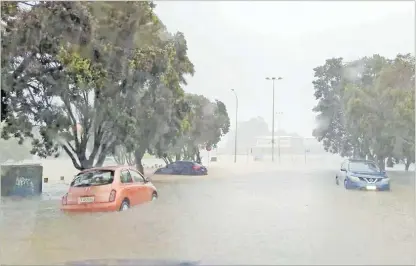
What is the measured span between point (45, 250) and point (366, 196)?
37.3 feet

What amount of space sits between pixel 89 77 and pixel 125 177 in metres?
2.69

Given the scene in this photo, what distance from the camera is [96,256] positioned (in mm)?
7414

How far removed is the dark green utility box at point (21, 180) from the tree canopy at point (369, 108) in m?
13.8

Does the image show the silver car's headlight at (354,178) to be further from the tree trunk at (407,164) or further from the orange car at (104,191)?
the orange car at (104,191)

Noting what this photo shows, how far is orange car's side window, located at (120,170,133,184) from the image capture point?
12.6m

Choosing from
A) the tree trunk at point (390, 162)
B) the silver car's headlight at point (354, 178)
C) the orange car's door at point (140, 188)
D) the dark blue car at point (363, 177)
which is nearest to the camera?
the orange car's door at point (140, 188)

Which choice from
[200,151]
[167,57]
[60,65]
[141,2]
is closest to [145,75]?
[167,57]

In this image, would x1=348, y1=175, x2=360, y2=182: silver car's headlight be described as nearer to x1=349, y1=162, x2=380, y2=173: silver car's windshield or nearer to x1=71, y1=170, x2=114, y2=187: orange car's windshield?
x1=349, y1=162, x2=380, y2=173: silver car's windshield

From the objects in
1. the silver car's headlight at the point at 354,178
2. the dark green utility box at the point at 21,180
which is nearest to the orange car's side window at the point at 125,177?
the dark green utility box at the point at 21,180

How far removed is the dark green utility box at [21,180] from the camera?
17.3m

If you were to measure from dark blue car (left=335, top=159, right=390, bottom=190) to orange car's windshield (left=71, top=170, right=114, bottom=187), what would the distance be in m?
9.92

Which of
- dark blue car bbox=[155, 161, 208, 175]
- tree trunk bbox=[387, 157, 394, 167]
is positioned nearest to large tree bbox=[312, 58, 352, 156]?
tree trunk bbox=[387, 157, 394, 167]

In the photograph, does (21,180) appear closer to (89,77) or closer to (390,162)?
(89,77)

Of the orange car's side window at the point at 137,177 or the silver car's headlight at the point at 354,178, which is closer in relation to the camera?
the orange car's side window at the point at 137,177
